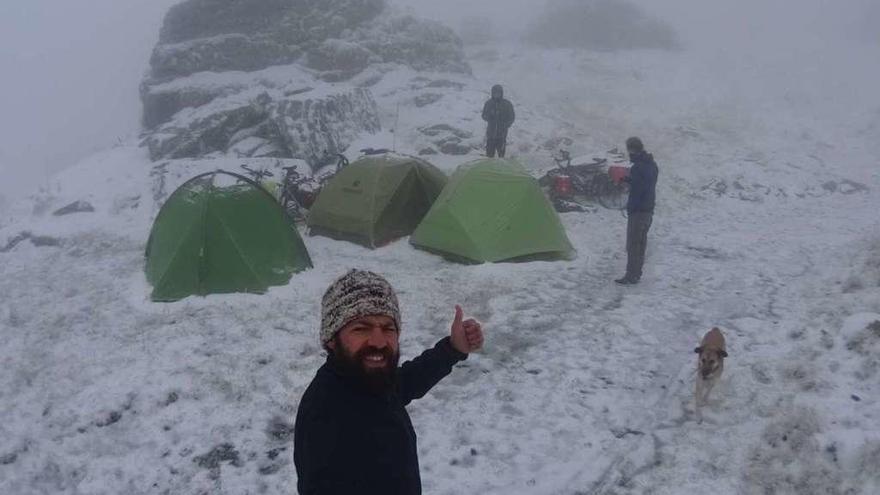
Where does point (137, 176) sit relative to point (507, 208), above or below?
below

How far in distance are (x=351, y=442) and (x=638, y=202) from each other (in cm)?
901

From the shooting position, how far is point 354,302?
8.50 feet

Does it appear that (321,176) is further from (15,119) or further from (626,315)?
(15,119)

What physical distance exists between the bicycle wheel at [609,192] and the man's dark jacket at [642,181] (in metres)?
5.39

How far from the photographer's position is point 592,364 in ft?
24.9

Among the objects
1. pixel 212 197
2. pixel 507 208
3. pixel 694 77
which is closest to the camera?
pixel 212 197

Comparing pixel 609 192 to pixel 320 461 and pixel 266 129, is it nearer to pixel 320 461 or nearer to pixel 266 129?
pixel 266 129

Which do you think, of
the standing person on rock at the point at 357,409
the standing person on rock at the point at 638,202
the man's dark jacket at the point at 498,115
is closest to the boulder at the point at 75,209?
the man's dark jacket at the point at 498,115

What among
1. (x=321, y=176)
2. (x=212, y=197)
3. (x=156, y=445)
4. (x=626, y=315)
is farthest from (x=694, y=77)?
(x=156, y=445)

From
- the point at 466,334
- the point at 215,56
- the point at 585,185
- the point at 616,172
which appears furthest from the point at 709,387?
the point at 215,56

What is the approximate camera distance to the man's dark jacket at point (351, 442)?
7.43 ft

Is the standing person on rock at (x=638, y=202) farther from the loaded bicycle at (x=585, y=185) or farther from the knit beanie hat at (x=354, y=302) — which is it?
the knit beanie hat at (x=354, y=302)

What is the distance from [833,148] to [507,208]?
18.0 m

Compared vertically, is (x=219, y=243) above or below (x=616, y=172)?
above
